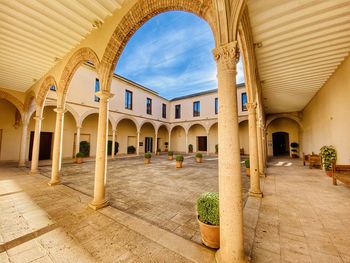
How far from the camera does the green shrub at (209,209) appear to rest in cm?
224

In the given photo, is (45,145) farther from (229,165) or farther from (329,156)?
(329,156)

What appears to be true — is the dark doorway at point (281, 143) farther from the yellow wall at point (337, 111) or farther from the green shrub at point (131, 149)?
the green shrub at point (131, 149)

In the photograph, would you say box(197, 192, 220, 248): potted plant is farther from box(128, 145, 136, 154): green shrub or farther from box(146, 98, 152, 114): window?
box(146, 98, 152, 114): window

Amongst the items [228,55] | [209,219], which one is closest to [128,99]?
[228,55]

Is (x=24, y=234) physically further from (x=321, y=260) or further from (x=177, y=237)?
(x=321, y=260)

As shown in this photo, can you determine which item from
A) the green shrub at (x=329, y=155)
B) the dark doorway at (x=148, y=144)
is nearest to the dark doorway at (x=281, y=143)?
the green shrub at (x=329, y=155)

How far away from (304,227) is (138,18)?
550 cm

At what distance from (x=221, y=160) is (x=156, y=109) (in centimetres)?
1854

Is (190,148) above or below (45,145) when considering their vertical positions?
below

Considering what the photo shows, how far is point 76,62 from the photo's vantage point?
196 inches

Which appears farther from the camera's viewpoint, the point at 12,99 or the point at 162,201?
the point at 12,99

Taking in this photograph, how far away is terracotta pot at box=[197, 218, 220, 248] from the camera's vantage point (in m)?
2.18

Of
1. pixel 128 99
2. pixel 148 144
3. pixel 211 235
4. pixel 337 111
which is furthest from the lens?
pixel 148 144

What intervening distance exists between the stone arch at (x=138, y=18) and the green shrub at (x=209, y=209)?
2.40m
